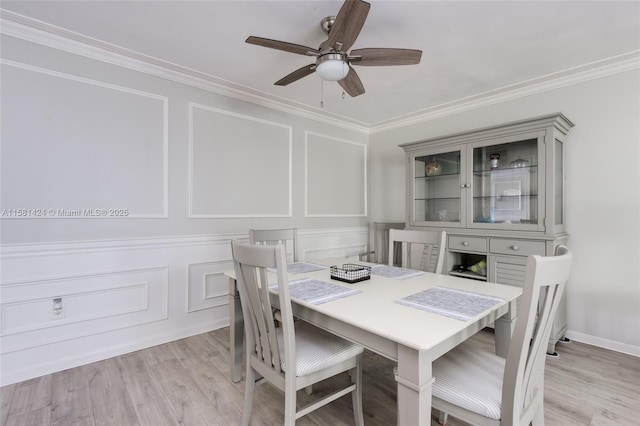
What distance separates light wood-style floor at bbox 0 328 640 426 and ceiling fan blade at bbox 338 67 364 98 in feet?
6.64

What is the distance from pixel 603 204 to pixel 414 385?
2741 millimetres

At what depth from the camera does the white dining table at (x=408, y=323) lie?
3.24 ft

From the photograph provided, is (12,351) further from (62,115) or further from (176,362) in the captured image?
(62,115)

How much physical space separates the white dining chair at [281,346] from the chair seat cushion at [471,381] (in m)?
0.43

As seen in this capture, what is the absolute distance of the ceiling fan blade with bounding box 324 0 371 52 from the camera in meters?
1.41

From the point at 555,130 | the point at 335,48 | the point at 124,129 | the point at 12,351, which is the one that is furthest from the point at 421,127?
the point at 12,351

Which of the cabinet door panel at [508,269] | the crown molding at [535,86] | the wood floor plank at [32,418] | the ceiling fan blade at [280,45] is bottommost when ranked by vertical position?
the wood floor plank at [32,418]

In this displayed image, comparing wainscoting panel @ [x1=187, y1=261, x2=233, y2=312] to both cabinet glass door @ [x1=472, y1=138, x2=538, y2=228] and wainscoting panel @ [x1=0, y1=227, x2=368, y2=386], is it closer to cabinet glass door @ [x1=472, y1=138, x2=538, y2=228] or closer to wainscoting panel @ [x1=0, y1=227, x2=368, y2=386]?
wainscoting panel @ [x1=0, y1=227, x2=368, y2=386]

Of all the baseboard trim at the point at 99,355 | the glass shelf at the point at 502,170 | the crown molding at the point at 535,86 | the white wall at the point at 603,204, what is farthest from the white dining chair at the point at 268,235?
the white wall at the point at 603,204

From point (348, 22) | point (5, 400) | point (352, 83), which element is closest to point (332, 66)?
point (348, 22)

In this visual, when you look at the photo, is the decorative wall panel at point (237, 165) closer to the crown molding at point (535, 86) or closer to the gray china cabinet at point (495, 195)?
the gray china cabinet at point (495, 195)

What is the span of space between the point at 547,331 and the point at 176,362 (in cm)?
237

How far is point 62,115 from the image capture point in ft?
7.24

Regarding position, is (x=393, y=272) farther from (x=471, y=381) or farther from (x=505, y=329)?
(x=471, y=381)
